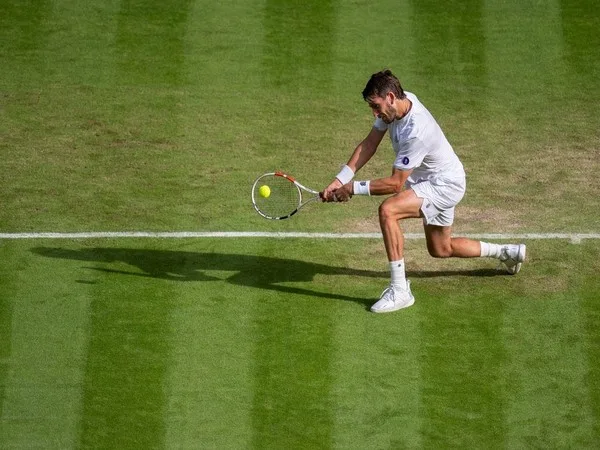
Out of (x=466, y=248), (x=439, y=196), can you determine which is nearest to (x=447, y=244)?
(x=466, y=248)

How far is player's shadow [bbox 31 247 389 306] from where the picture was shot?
12.1 metres

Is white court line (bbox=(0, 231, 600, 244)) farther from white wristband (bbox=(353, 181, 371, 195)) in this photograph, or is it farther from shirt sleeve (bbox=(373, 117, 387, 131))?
white wristband (bbox=(353, 181, 371, 195))

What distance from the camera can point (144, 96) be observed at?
1565 cm

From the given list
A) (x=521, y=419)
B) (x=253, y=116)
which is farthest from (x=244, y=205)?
(x=521, y=419)

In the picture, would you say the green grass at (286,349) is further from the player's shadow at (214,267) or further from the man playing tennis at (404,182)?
the man playing tennis at (404,182)

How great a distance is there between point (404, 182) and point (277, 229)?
1988 mm

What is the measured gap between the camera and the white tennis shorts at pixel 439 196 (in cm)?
1152

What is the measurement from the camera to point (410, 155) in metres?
11.4

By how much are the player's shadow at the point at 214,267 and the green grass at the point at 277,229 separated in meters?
0.03

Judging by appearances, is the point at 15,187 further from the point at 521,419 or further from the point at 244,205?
the point at 521,419

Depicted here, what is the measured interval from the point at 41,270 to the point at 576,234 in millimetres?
5614

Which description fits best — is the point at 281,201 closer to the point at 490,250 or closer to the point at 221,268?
the point at 221,268

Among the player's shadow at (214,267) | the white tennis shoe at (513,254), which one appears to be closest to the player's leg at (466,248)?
the white tennis shoe at (513,254)

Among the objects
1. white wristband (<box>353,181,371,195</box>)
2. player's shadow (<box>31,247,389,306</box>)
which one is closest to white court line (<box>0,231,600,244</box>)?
player's shadow (<box>31,247,389,306</box>)
